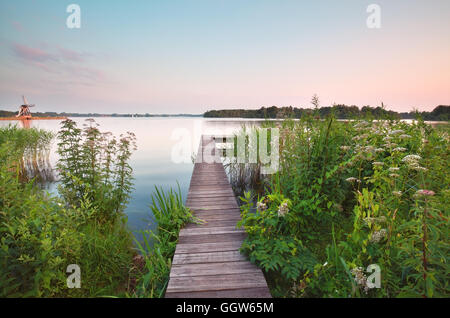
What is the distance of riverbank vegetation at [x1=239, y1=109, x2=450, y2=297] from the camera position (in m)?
1.53

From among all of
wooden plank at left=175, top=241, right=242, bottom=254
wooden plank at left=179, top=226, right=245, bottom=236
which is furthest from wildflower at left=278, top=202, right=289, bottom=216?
wooden plank at left=179, top=226, right=245, bottom=236

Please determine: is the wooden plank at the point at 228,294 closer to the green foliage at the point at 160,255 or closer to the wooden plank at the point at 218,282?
the wooden plank at the point at 218,282

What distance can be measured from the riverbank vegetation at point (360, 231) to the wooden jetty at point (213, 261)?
0.74ft

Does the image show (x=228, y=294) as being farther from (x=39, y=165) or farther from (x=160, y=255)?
(x=39, y=165)

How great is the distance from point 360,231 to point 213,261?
1698 millimetres

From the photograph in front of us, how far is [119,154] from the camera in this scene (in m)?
4.89

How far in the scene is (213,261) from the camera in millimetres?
2422

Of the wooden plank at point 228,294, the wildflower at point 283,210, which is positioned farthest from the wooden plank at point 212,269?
the wildflower at point 283,210

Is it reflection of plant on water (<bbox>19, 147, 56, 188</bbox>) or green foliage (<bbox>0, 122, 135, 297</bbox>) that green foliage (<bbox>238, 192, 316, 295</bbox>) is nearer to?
green foliage (<bbox>0, 122, 135, 297</bbox>)

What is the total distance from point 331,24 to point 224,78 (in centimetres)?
1752

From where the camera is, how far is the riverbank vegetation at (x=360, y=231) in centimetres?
153

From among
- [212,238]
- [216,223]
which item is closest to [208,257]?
[212,238]
